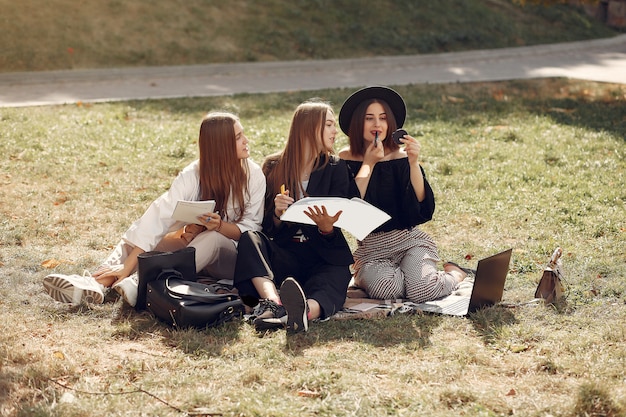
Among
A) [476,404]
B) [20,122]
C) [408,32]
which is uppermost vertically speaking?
[408,32]

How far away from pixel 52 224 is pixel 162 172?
1782 millimetres

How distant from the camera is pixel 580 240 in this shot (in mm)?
7176

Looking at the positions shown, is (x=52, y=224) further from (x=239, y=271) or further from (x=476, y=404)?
(x=476, y=404)

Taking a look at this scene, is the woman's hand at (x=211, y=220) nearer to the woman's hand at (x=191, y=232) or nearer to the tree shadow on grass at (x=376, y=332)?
the woman's hand at (x=191, y=232)

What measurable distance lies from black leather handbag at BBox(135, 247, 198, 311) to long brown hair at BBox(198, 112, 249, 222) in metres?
0.53

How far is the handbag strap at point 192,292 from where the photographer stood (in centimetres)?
526

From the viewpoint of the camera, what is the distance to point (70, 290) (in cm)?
562

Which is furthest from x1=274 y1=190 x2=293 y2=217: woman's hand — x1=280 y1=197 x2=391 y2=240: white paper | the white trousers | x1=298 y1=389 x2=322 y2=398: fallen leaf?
x1=298 y1=389 x2=322 y2=398: fallen leaf

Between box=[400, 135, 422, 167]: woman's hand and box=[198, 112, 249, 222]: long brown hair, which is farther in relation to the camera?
box=[198, 112, 249, 222]: long brown hair

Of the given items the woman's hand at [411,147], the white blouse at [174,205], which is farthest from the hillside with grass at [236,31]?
the woman's hand at [411,147]

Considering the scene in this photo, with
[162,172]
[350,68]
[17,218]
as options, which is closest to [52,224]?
[17,218]

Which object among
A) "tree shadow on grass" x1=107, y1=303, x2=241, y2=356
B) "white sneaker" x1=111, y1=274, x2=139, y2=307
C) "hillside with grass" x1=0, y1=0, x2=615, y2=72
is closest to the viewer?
"tree shadow on grass" x1=107, y1=303, x2=241, y2=356

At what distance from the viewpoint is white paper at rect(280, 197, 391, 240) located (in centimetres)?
542

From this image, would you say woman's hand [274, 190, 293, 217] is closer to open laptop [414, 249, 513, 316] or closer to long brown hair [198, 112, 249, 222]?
long brown hair [198, 112, 249, 222]
